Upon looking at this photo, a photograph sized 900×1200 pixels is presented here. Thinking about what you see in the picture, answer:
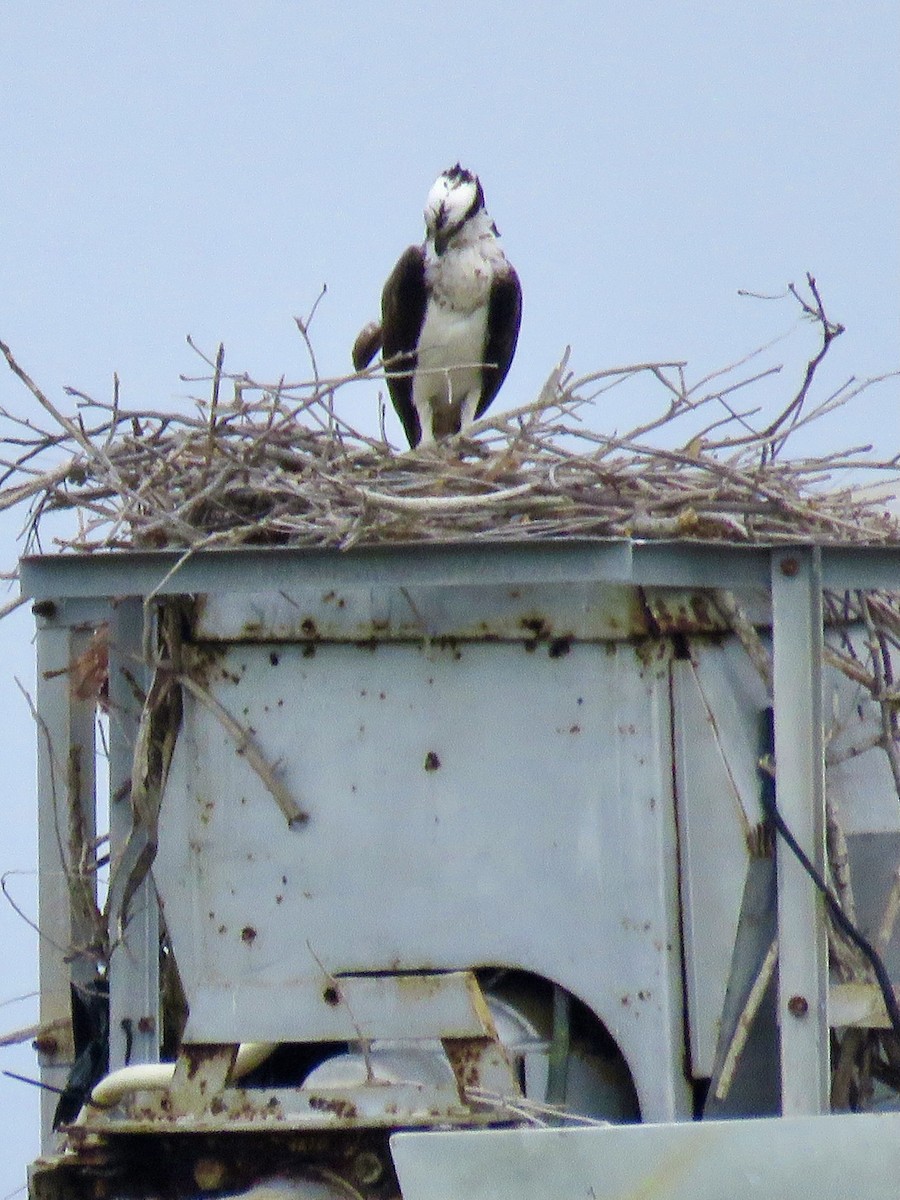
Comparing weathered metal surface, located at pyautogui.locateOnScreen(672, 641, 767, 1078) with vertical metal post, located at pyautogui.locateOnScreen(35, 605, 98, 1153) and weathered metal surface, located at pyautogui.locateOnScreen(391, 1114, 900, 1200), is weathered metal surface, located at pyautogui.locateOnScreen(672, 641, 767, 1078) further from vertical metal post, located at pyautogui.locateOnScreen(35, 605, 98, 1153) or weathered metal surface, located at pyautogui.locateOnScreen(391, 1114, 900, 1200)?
vertical metal post, located at pyautogui.locateOnScreen(35, 605, 98, 1153)

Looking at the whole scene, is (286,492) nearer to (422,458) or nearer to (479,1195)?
(422,458)

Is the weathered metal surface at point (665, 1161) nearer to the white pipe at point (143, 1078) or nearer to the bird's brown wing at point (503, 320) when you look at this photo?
the white pipe at point (143, 1078)

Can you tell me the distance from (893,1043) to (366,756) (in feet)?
4.23

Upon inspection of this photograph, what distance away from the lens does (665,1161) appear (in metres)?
3.55

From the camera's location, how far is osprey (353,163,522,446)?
696 centimetres

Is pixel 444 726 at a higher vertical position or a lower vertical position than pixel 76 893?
higher

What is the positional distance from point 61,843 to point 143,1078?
27.4 inches

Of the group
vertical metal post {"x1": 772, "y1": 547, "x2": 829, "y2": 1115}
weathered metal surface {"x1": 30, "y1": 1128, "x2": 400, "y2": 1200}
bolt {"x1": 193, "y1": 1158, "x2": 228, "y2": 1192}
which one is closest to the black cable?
vertical metal post {"x1": 772, "y1": 547, "x2": 829, "y2": 1115}

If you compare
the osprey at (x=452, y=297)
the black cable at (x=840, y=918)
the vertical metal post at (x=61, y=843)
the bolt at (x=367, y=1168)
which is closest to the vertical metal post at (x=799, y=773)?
the black cable at (x=840, y=918)

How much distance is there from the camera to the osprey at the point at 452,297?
274 inches

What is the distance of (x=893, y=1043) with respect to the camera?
4477 millimetres

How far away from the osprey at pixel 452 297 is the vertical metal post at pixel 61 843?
2.25 metres

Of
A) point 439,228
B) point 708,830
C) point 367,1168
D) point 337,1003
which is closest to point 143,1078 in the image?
point 337,1003

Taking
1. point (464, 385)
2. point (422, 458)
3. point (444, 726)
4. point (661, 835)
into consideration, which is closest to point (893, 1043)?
point (661, 835)
